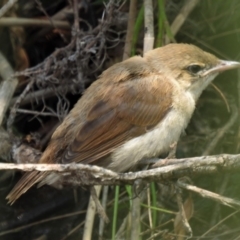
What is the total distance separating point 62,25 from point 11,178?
129cm

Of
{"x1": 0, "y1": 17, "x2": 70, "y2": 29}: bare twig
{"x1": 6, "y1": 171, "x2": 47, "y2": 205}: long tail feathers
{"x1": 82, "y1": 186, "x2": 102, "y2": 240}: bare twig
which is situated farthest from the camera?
{"x1": 0, "y1": 17, "x2": 70, "y2": 29}: bare twig

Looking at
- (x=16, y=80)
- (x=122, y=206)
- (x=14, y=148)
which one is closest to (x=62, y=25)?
(x=16, y=80)

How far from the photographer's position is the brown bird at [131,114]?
171 inches

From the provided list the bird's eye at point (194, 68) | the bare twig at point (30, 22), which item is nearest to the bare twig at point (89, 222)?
the bird's eye at point (194, 68)

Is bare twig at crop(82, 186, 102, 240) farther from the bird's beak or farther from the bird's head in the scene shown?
the bird's beak

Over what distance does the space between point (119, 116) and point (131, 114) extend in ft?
0.26

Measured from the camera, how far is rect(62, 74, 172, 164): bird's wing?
4289 mm

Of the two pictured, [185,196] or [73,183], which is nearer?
[73,183]

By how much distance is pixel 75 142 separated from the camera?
4.31 m

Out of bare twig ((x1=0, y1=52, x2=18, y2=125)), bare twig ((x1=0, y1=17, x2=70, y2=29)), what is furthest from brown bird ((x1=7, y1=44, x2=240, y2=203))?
bare twig ((x1=0, y1=17, x2=70, y2=29))

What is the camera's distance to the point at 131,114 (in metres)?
4.42

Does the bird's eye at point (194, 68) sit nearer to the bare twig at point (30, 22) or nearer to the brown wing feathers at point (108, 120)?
the brown wing feathers at point (108, 120)

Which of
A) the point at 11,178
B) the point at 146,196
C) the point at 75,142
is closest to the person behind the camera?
the point at 75,142

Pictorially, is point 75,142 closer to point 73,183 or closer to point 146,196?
point 73,183
